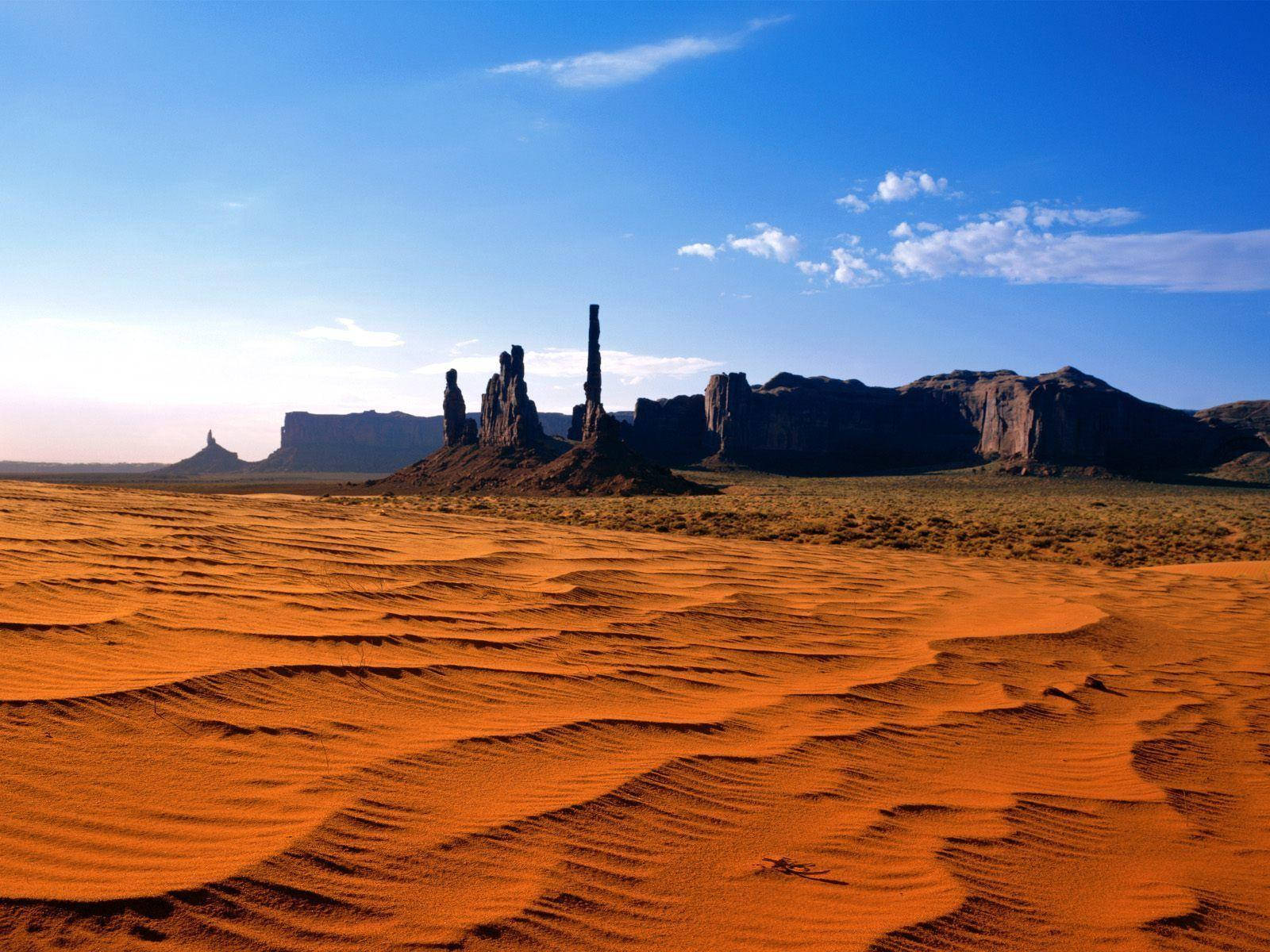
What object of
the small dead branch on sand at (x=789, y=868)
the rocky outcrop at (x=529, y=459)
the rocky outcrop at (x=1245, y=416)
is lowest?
the small dead branch on sand at (x=789, y=868)

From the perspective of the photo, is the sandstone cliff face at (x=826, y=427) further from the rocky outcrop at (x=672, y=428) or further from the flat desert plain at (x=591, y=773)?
the flat desert plain at (x=591, y=773)

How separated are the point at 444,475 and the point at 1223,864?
199 feet

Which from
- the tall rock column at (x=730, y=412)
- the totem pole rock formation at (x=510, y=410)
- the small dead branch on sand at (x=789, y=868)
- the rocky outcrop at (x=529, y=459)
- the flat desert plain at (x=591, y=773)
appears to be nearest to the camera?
the flat desert plain at (x=591, y=773)

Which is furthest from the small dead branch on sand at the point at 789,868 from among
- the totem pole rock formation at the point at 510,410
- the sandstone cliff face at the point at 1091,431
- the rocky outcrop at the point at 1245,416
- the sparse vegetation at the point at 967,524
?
the rocky outcrop at the point at 1245,416

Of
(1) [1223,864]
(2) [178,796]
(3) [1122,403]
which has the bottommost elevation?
(1) [1223,864]

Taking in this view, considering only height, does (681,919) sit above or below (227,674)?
below

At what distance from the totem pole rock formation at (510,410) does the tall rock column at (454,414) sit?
2349 mm

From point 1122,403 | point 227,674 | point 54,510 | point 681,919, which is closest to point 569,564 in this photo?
point 227,674

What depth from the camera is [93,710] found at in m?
3.34

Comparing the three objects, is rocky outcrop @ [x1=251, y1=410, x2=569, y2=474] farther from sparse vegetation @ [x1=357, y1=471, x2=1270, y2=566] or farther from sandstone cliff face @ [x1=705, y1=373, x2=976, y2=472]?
sparse vegetation @ [x1=357, y1=471, x2=1270, y2=566]

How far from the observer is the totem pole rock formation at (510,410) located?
66.8 m

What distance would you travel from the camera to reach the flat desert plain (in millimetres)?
2232

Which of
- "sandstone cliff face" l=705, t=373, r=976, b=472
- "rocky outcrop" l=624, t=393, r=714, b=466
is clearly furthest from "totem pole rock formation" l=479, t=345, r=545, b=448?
"sandstone cliff face" l=705, t=373, r=976, b=472

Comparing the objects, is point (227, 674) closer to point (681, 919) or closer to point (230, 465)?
point (681, 919)
